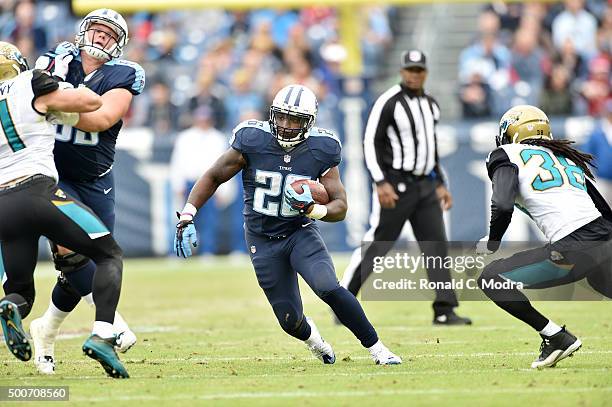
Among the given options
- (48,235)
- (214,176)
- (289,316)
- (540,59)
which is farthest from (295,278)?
(540,59)

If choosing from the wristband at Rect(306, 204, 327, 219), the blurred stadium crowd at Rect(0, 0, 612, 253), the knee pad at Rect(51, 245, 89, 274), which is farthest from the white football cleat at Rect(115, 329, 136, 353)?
the blurred stadium crowd at Rect(0, 0, 612, 253)

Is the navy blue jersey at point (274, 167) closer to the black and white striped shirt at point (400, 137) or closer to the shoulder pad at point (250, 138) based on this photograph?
the shoulder pad at point (250, 138)

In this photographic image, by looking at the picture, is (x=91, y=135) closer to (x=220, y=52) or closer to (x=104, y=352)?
(x=104, y=352)

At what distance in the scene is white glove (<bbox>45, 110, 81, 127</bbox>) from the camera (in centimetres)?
603

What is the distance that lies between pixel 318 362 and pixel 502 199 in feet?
5.01

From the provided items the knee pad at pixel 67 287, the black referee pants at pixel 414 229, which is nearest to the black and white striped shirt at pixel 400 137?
the black referee pants at pixel 414 229

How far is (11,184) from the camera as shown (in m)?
5.88

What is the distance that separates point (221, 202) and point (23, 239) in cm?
922

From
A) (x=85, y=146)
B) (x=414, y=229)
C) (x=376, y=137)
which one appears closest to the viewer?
(x=85, y=146)

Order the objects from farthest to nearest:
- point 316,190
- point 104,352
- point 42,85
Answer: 1. point 316,190
2. point 42,85
3. point 104,352

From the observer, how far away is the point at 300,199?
20.5 ft

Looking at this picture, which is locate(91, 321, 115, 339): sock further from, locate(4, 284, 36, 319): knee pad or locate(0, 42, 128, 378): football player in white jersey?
locate(4, 284, 36, 319): knee pad

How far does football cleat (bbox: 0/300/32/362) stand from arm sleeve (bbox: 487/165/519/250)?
8.07ft

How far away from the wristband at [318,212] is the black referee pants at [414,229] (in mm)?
2493
